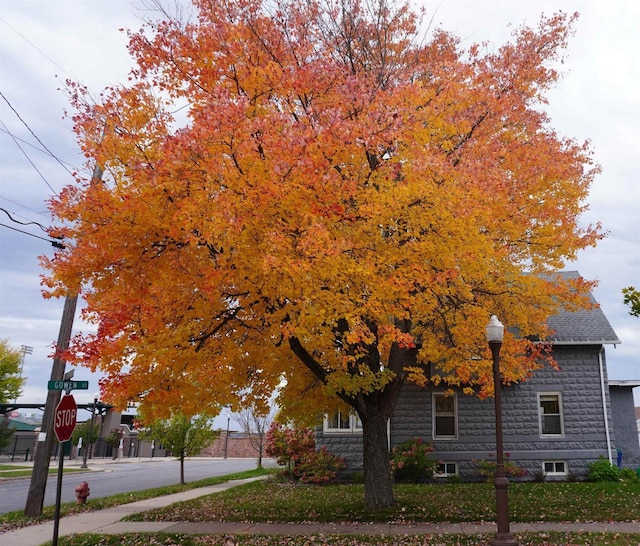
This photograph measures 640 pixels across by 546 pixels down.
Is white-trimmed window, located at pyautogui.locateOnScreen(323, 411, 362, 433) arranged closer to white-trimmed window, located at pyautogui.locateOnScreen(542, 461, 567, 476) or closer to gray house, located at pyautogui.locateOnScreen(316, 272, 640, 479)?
gray house, located at pyautogui.locateOnScreen(316, 272, 640, 479)

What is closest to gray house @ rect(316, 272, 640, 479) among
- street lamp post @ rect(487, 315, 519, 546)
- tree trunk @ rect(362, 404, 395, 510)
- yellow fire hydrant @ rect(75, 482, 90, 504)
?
tree trunk @ rect(362, 404, 395, 510)

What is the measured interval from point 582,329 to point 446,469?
7638 millimetres

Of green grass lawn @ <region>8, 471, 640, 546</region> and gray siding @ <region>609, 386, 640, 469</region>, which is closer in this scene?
green grass lawn @ <region>8, 471, 640, 546</region>

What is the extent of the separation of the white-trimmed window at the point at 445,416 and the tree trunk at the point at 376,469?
812 cm

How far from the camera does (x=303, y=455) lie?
20.8m

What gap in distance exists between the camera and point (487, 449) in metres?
19.9

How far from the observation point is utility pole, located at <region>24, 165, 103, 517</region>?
555 inches

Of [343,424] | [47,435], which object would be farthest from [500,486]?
[47,435]

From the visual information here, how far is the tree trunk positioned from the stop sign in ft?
22.0

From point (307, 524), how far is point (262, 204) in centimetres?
746

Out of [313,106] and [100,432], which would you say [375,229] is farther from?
[100,432]

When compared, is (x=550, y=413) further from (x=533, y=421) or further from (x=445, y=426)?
(x=445, y=426)

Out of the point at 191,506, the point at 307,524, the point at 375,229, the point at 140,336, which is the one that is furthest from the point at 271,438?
the point at 375,229

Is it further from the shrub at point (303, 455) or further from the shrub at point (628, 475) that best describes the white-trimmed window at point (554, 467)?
the shrub at point (303, 455)
